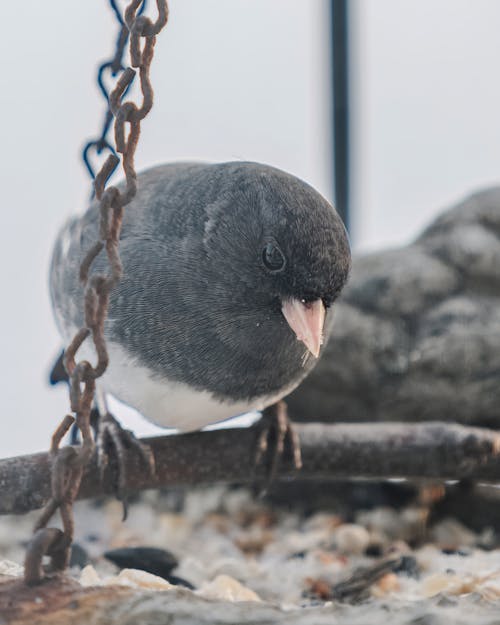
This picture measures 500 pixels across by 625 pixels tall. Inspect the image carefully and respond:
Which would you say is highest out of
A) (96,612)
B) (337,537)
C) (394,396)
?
(96,612)

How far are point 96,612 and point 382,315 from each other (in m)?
1.01

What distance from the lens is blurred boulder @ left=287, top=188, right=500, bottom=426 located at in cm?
158

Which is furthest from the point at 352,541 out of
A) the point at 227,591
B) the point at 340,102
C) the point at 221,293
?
the point at 340,102

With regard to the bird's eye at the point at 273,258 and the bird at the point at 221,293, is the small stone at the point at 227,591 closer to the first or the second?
the bird at the point at 221,293

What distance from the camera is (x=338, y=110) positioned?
213 cm

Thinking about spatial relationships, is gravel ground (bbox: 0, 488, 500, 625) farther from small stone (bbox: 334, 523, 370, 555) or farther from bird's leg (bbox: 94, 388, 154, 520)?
bird's leg (bbox: 94, 388, 154, 520)

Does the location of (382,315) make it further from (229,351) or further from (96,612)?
(96,612)

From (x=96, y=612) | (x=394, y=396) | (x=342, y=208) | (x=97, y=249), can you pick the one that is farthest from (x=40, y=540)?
(x=342, y=208)

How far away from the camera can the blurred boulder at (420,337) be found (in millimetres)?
1576

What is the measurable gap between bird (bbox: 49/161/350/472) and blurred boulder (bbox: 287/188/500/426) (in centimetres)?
47

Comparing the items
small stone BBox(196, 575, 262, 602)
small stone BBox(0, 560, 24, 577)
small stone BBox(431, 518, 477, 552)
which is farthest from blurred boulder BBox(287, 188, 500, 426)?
small stone BBox(0, 560, 24, 577)

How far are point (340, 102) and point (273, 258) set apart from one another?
1196 mm

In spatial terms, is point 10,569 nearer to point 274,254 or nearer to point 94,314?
point 94,314

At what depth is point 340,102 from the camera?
2.12 m
